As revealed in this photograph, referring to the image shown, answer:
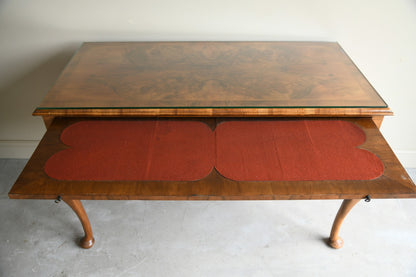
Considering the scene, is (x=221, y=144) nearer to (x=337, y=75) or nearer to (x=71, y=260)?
(x=337, y=75)

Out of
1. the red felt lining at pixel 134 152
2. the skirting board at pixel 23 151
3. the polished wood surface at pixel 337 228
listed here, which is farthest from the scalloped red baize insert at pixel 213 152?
the skirting board at pixel 23 151

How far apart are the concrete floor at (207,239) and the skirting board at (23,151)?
28cm

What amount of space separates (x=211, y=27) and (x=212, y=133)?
22.8 inches

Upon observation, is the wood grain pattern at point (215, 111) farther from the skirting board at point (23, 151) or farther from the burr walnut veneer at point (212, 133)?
the skirting board at point (23, 151)

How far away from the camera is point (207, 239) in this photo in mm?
1545

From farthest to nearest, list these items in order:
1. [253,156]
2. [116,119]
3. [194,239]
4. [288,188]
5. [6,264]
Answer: [194,239] → [6,264] → [116,119] → [253,156] → [288,188]

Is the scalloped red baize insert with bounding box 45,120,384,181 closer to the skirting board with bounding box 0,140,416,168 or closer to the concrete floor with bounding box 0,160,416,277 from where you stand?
the concrete floor with bounding box 0,160,416,277

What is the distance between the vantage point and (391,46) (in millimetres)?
1557

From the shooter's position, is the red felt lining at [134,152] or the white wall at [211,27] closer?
the red felt lining at [134,152]

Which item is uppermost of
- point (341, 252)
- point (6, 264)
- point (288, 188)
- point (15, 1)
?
point (15, 1)

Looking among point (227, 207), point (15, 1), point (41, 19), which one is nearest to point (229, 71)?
point (227, 207)

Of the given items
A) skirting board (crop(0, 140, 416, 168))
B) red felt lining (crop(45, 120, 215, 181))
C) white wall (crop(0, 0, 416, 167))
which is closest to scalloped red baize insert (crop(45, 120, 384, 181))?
red felt lining (crop(45, 120, 215, 181))

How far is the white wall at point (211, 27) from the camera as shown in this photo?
4.83ft

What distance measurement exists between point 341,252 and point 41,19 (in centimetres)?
175
